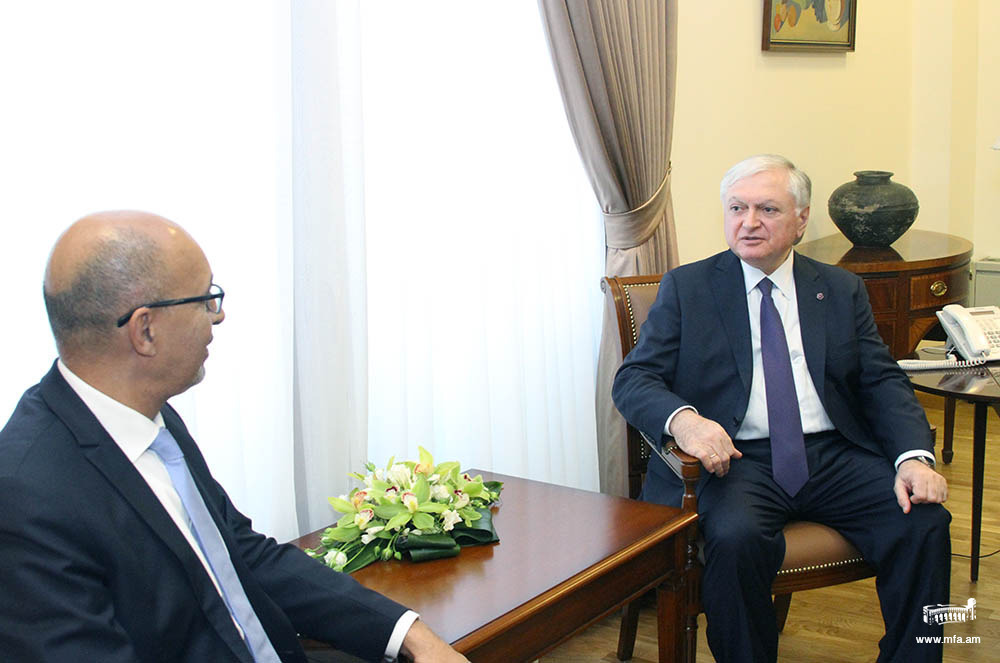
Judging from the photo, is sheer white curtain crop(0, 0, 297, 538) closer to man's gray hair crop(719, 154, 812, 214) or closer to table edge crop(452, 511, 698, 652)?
table edge crop(452, 511, 698, 652)

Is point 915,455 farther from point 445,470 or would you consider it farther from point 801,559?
point 445,470

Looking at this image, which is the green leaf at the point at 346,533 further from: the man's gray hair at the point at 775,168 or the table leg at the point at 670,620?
the man's gray hair at the point at 775,168

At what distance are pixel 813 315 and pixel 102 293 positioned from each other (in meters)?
2.27

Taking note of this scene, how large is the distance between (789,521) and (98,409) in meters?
2.10

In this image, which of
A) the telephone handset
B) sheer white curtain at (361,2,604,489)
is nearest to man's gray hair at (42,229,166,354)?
sheer white curtain at (361,2,604,489)

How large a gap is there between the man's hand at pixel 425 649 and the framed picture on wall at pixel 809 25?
4.16 metres

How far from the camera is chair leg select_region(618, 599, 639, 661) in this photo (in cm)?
331

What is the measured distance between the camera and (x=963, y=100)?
661 cm

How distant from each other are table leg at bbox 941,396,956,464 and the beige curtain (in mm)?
2030

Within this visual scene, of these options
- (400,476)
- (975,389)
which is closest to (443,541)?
(400,476)

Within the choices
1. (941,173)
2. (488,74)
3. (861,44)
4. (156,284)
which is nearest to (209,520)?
(156,284)

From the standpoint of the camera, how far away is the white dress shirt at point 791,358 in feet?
9.89

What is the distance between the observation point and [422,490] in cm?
238

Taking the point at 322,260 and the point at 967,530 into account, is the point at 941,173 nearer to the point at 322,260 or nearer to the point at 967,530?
the point at 967,530
